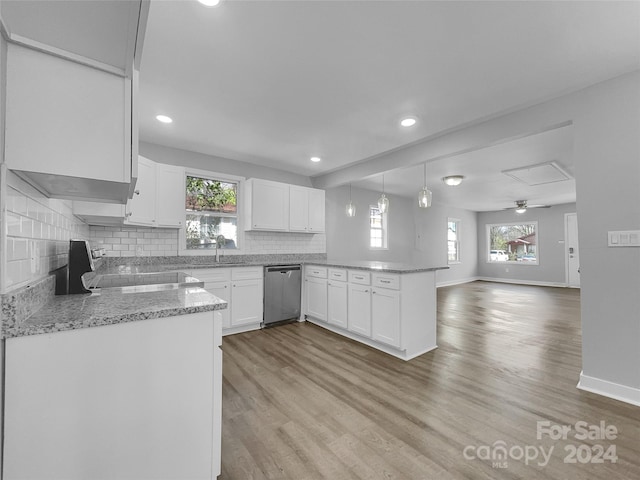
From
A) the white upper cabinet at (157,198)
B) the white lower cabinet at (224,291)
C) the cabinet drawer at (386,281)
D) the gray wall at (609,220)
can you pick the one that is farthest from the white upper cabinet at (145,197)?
the gray wall at (609,220)

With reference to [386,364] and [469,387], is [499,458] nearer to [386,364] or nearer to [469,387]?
[469,387]

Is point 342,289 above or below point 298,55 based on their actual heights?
below

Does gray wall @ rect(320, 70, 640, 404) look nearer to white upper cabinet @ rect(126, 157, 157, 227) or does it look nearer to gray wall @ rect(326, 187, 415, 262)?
gray wall @ rect(326, 187, 415, 262)

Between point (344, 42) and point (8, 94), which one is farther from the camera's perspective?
point (344, 42)

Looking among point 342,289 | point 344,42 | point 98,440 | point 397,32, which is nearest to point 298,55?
point 344,42

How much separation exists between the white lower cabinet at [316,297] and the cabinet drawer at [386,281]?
95 cm

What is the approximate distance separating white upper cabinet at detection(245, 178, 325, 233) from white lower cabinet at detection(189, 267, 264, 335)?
2.64 feet

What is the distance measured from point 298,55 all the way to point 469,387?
286cm

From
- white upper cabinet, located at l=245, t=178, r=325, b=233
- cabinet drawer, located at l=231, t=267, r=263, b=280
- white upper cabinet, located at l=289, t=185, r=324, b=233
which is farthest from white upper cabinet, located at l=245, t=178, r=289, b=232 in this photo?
cabinet drawer, located at l=231, t=267, r=263, b=280

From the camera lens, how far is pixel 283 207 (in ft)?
14.5

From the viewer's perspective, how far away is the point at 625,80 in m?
2.08

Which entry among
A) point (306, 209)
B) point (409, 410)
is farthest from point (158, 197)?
point (409, 410)

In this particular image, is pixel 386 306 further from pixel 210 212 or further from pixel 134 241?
pixel 134 241

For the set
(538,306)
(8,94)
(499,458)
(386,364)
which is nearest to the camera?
(8,94)
